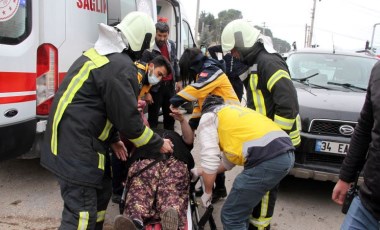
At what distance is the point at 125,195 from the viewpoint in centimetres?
282

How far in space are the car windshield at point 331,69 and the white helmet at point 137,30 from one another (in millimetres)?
2961

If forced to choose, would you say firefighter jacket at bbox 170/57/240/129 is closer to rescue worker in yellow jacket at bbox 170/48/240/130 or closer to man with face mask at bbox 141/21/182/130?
rescue worker in yellow jacket at bbox 170/48/240/130

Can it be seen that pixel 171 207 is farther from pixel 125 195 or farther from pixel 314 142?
pixel 314 142

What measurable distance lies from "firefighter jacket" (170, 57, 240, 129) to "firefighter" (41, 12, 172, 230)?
2.99ft

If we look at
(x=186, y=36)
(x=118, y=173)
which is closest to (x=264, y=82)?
(x=118, y=173)

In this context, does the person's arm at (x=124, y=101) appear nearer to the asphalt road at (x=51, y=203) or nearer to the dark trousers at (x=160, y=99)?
the asphalt road at (x=51, y=203)

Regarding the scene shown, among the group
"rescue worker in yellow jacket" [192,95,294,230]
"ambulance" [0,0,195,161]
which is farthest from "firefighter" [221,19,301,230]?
"ambulance" [0,0,195,161]

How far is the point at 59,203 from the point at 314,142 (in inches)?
101

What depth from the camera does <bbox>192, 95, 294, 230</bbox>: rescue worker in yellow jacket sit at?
2359mm

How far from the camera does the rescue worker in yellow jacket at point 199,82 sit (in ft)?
10.4

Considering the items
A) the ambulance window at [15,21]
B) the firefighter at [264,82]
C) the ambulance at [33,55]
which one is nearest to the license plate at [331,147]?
the firefighter at [264,82]

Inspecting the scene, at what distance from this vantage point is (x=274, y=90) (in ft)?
8.79

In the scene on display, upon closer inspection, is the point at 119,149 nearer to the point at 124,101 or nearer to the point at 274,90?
the point at 124,101

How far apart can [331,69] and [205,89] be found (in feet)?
8.53
